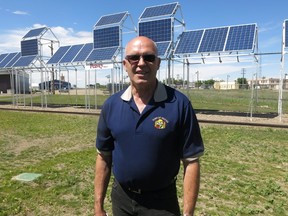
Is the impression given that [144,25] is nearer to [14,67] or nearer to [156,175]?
[14,67]

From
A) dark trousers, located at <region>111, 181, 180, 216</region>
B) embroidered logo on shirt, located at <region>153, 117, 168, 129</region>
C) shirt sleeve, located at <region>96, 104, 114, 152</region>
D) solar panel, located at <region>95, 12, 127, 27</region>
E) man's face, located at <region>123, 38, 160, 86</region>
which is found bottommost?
dark trousers, located at <region>111, 181, 180, 216</region>

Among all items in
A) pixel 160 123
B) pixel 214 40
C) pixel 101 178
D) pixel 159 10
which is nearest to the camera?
pixel 160 123

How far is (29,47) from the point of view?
28031 mm

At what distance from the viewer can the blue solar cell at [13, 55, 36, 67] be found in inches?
1030

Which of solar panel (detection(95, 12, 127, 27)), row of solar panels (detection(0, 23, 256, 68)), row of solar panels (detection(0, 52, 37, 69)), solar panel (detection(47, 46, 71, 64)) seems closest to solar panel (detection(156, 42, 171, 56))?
row of solar panels (detection(0, 23, 256, 68))

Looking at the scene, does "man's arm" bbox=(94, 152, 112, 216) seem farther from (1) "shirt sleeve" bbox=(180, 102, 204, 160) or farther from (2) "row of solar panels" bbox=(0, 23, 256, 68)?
(2) "row of solar panels" bbox=(0, 23, 256, 68)

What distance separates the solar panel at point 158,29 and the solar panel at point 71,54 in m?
6.25

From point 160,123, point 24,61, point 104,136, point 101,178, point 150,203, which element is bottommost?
point 150,203

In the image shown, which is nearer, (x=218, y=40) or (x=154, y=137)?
(x=154, y=137)

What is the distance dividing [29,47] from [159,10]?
45.1 ft

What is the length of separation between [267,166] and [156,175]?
19.6 feet

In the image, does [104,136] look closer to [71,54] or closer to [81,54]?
[81,54]

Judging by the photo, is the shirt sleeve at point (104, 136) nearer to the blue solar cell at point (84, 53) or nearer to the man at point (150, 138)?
the man at point (150, 138)

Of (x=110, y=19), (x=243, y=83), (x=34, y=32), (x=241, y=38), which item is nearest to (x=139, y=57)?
(x=241, y=38)
